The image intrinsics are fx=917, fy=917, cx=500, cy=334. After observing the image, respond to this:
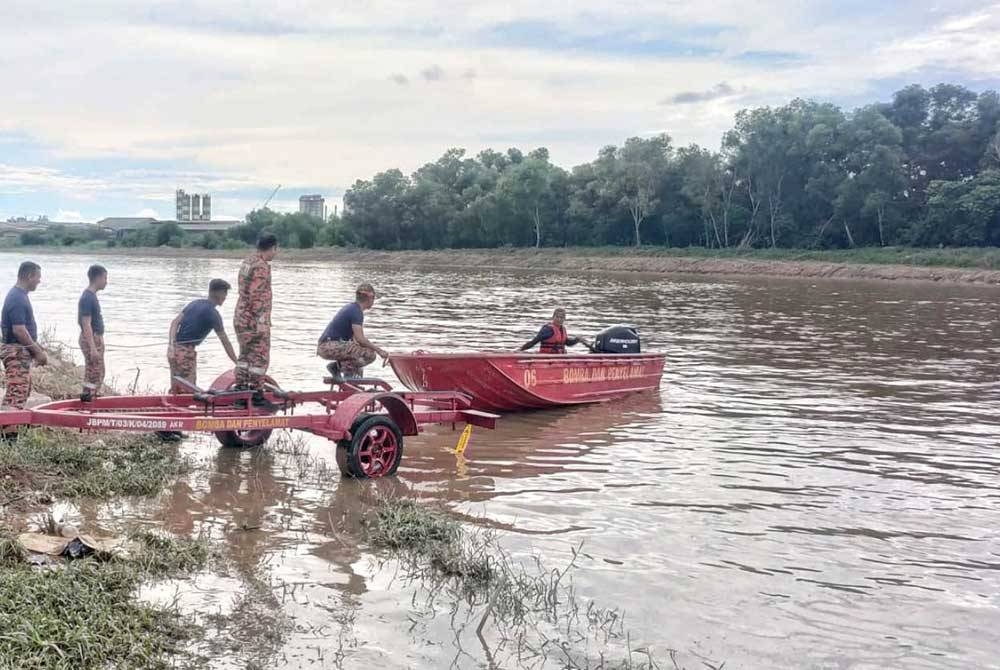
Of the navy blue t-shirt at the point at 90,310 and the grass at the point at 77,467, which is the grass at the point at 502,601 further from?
the navy blue t-shirt at the point at 90,310

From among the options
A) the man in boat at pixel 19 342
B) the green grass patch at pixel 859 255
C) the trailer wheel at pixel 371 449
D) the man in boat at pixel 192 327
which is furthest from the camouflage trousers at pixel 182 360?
the green grass patch at pixel 859 255

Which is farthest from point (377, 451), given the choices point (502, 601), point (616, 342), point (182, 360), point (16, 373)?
point (616, 342)

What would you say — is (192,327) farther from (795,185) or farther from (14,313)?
(795,185)

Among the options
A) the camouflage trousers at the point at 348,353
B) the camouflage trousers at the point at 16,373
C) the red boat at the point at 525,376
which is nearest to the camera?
the camouflage trousers at the point at 16,373

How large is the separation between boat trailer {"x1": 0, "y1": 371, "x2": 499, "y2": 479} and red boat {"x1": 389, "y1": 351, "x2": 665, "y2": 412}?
1.86 metres

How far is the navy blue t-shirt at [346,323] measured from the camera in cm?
945

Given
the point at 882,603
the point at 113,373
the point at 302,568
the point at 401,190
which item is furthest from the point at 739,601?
the point at 401,190

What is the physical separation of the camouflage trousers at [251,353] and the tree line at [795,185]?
192ft

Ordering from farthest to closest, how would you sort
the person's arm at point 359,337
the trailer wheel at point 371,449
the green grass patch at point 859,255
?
the green grass patch at point 859,255, the person's arm at point 359,337, the trailer wheel at point 371,449

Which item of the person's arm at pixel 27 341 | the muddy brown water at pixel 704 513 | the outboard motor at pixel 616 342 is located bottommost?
the muddy brown water at pixel 704 513

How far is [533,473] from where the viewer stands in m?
8.86

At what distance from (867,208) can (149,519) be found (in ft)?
207

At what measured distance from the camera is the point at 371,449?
8.08 m

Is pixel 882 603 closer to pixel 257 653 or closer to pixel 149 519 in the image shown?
pixel 257 653
